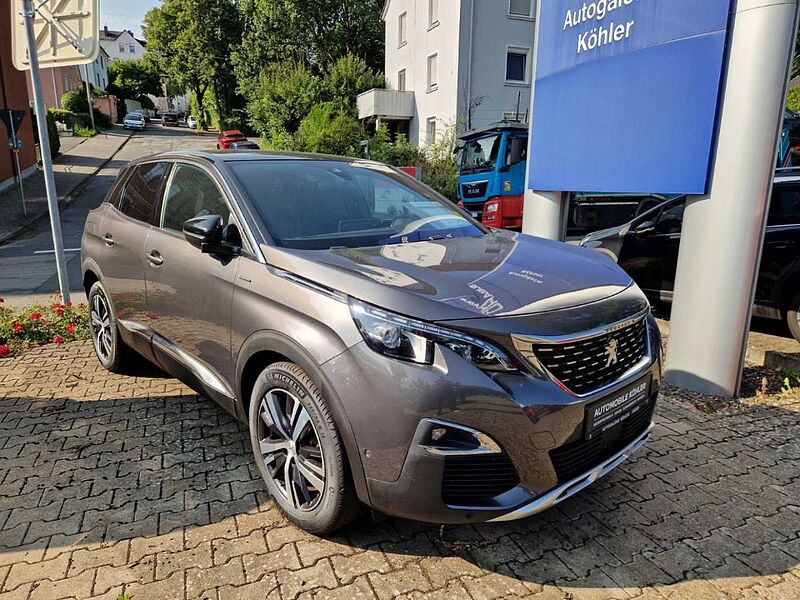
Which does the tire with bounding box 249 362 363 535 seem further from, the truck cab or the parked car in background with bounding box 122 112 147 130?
the parked car in background with bounding box 122 112 147 130

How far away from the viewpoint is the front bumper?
2135mm

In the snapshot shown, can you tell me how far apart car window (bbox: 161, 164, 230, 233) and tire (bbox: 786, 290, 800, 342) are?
516 cm

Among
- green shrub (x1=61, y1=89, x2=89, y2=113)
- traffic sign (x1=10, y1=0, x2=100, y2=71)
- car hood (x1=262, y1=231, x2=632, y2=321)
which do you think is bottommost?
car hood (x1=262, y1=231, x2=632, y2=321)

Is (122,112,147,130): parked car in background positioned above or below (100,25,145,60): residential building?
below

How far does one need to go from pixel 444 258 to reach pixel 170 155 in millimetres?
2348

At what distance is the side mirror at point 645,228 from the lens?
6.73m

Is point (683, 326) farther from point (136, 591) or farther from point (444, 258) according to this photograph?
point (136, 591)

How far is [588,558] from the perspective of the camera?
8.39 feet

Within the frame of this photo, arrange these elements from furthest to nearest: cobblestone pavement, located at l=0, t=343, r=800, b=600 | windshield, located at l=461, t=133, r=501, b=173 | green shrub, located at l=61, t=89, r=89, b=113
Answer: green shrub, located at l=61, t=89, r=89, b=113
windshield, located at l=461, t=133, r=501, b=173
cobblestone pavement, located at l=0, t=343, r=800, b=600

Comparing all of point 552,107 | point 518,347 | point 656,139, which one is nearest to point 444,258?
point 518,347

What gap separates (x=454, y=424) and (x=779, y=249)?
4902 mm

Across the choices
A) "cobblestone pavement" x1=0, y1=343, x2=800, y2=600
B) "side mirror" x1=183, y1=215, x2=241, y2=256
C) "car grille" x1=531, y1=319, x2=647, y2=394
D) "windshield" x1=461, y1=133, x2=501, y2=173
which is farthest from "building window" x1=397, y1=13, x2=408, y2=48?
"car grille" x1=531, y1=319, x2=647, y2=394

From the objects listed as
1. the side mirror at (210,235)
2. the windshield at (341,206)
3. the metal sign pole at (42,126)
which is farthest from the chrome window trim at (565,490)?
the metal sign pole at (42,126)

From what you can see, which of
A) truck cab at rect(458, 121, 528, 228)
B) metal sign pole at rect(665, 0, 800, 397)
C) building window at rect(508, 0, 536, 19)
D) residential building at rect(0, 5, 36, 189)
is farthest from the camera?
building window at rect(508, 0, 536, 19)
